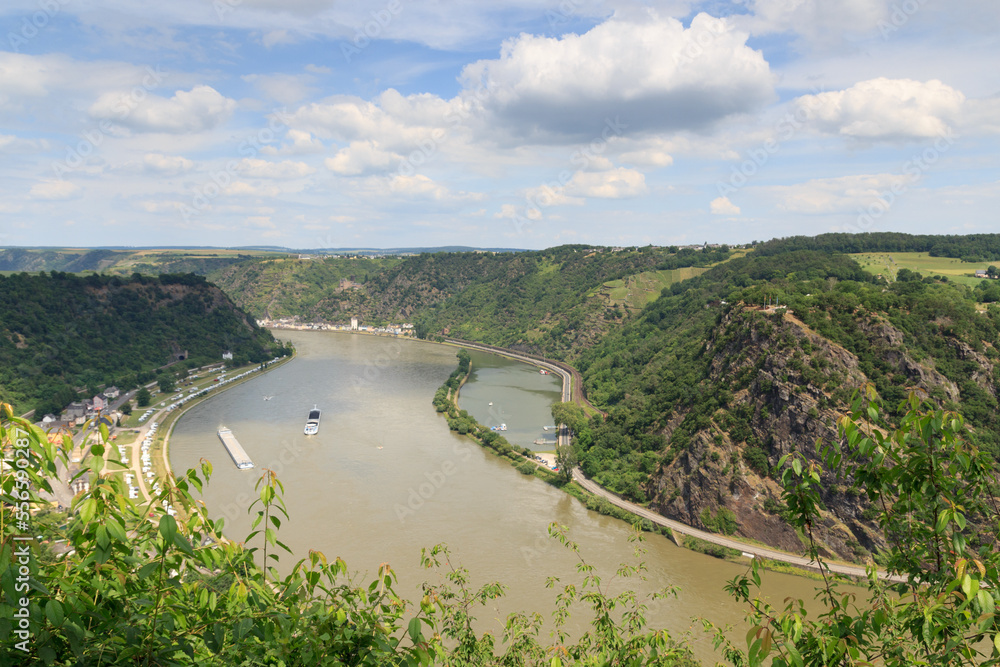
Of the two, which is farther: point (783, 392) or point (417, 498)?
point (417, 498)

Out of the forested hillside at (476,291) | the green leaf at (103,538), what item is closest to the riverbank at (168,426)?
the green leaf at (103,538)

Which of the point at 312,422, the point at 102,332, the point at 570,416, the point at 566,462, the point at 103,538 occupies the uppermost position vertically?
the point at 103,538

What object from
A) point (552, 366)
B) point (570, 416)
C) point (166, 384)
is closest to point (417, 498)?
point (570, 416)

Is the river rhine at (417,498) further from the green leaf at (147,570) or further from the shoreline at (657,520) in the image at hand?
the green leaf at (147,570)

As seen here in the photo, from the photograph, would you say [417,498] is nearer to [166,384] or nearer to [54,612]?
[54,612]

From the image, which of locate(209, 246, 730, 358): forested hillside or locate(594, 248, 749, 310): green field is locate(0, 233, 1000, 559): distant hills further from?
locate(209, 246, 730, 358): forested hillside

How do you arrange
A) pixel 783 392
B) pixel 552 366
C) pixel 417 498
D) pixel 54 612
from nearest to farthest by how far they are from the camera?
pixel 54 612, pixel 783 392, pixel 417 498, pixel 552 366
